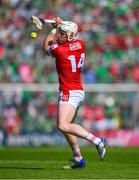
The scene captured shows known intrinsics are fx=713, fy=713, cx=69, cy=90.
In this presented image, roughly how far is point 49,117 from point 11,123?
1.31m

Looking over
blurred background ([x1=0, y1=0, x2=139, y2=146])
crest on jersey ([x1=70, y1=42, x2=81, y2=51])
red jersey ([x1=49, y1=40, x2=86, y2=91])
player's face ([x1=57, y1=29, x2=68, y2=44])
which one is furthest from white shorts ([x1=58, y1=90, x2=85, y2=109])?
blurred background ([x1=0, y1=0, x2=139, y2=146])

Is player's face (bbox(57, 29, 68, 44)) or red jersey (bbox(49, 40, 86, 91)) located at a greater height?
player's face (bbox(57, 29, 68, 44))

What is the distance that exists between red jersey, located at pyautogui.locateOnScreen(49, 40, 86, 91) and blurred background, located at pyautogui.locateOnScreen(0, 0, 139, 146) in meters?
11.5

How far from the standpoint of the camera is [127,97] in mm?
24094

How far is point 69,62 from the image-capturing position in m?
12.2

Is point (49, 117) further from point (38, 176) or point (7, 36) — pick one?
point (38, 176)

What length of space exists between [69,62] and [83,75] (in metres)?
12.9

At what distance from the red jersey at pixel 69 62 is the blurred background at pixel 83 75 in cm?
1155

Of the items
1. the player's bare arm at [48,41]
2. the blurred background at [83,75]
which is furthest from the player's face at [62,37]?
the blurred background at [83,75]

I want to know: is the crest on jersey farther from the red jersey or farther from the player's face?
the player's face

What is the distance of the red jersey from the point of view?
12.2m

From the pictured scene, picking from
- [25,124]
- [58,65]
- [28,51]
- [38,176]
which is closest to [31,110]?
[25,124]

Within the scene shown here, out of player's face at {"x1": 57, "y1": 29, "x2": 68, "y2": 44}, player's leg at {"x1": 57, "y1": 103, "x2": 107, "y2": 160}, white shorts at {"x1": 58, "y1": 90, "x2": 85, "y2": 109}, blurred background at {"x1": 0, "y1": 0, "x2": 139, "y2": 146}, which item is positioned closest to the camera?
player's leg at {"x1": 57, "y1": 103, "x2": 107, "y2": 160}

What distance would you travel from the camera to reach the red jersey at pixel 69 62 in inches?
479
